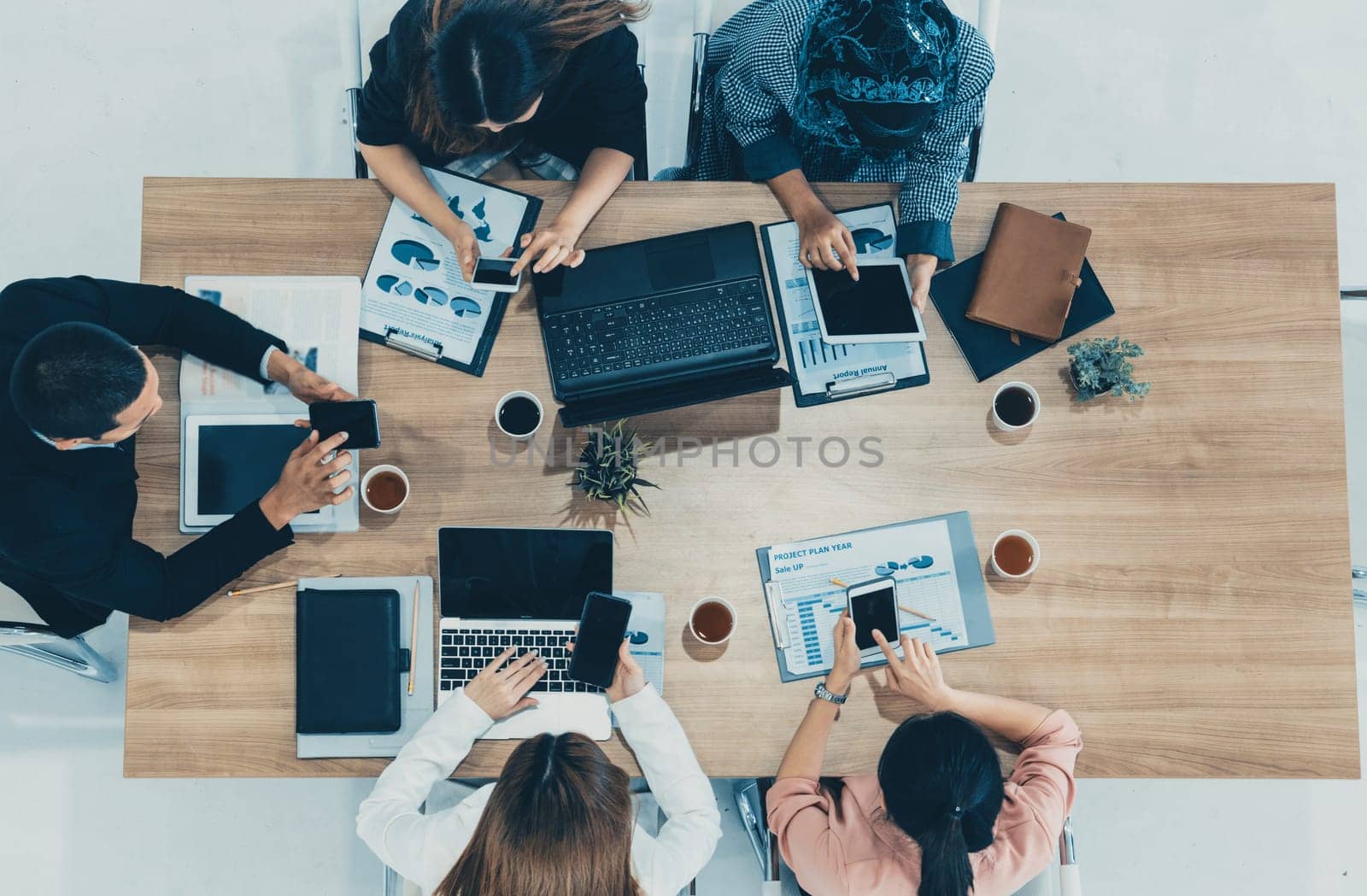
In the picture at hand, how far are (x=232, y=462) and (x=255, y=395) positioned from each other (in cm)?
13

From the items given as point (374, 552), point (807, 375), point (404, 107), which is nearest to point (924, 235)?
point (807, 375)

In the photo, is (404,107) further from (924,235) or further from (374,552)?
(924,235)

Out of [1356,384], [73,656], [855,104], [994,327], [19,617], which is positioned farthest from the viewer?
[1356,384]

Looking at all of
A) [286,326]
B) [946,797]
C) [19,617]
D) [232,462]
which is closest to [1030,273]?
[946,797]

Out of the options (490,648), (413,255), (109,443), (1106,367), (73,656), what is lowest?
(73,656)

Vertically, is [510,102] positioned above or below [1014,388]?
above

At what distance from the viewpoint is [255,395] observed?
1687 mm

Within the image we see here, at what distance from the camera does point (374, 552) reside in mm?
1672

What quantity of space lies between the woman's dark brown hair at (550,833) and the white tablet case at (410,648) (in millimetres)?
227

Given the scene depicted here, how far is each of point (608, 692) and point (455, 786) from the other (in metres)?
0.42

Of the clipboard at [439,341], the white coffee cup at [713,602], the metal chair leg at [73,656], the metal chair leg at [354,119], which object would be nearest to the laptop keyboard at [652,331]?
the clipboard at [439,341]

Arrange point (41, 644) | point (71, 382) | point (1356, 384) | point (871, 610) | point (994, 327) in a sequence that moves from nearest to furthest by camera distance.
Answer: point (71, 382), point (871, 610), point (994, 327), point (41, 644), point (1356, 384)

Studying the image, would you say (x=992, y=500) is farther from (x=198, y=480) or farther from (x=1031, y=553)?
(x=198, y=480)

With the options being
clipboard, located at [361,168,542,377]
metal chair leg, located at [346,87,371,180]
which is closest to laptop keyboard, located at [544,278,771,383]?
clipboard, located at [361,168,542,377]
